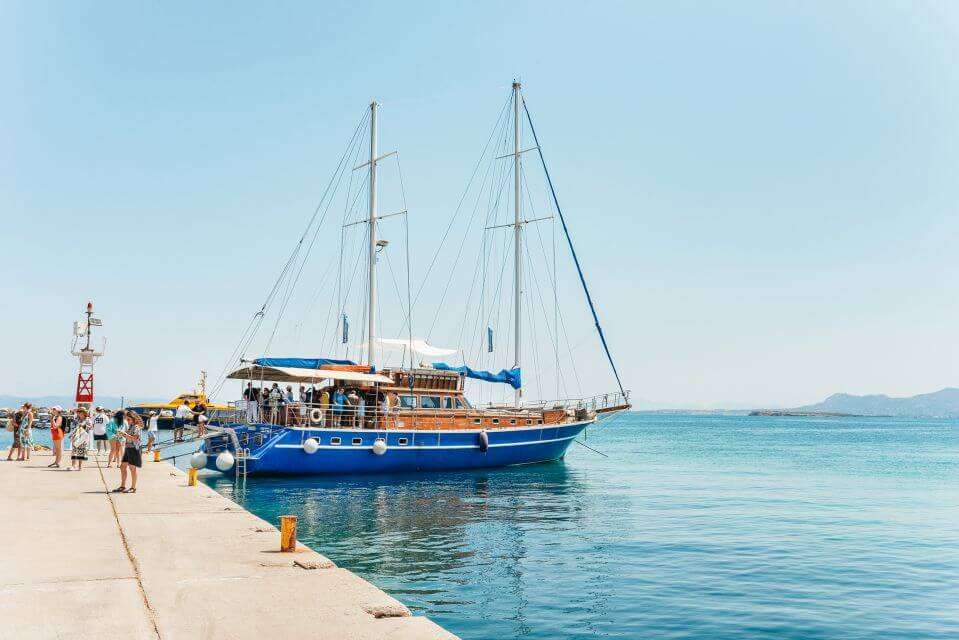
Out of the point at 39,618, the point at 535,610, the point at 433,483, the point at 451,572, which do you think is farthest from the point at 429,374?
the point at 39,618

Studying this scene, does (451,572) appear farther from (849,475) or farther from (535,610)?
(849,475)

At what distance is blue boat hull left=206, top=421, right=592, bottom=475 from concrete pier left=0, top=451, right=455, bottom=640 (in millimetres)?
13078

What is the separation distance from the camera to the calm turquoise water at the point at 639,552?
12.1 meters

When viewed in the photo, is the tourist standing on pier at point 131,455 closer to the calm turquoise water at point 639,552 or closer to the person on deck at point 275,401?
the calm turquoise water at point 639,552

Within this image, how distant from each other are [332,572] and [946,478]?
4057 centimetres

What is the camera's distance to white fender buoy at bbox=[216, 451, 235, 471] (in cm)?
2723

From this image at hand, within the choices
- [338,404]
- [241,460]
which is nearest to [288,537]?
[241,460]

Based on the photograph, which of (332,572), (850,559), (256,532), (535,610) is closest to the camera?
(332,572)

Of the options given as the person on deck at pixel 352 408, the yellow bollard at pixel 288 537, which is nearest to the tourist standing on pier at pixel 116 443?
the person on deck at pixel 352 408

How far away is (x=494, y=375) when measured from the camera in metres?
39.4

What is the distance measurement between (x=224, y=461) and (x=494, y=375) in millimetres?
15830

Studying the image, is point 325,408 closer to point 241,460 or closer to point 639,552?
point 241,460

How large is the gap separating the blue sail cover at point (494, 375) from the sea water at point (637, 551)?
5897 mm

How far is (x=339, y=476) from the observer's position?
100ft
